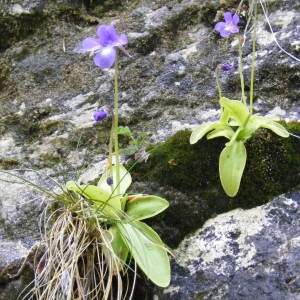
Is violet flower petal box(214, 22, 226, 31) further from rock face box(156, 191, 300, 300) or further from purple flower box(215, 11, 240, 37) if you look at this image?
rock face box(156, 191, 300, 300)

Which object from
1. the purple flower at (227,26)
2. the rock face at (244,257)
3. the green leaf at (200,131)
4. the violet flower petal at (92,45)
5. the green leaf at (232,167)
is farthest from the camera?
the purple flower at (227,26)

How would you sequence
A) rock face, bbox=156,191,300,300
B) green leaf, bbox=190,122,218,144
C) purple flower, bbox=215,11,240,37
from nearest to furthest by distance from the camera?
1. rock face, bbox=156,191,300,300
2. green leaf, bbox=190,122,218,144
3. purple flower, bbox=215,11,240,37

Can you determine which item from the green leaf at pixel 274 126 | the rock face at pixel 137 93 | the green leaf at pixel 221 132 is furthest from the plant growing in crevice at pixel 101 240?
the green leaf at pixel 274 126

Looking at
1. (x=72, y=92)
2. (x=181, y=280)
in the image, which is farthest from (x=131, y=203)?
(x=72, y=92)

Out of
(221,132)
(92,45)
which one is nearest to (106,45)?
(92,45)

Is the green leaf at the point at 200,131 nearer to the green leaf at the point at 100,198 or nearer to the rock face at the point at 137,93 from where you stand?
the rock face at the point at 137,93

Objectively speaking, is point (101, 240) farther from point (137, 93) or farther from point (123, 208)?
point (137, 93)

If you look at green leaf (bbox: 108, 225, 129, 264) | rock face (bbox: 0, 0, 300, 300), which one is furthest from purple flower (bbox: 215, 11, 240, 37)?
green leaf (bbox: 108, 225, 129, 264)
